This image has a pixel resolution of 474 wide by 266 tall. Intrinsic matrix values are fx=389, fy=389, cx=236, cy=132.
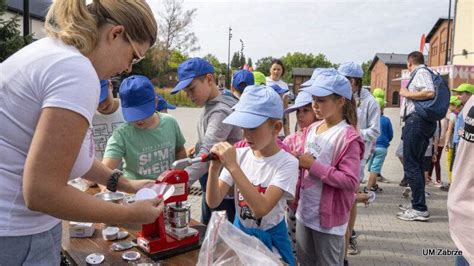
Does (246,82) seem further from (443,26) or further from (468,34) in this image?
(443,26)

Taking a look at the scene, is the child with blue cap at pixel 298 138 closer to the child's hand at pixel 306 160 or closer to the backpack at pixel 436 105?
the child's hand at pixel 306 160


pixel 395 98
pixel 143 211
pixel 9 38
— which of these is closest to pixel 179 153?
pixel 143 211

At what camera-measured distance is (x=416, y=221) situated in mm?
4816

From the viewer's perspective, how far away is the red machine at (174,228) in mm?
1564

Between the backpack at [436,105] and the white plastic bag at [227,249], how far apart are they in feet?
12.9

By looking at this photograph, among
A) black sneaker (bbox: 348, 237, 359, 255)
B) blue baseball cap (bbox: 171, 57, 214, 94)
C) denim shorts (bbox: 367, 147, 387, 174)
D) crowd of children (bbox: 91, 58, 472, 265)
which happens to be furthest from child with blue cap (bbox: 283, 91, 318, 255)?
denim shorts (bbox: 367, 147, 387, 174)

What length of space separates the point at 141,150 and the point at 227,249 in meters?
1.28

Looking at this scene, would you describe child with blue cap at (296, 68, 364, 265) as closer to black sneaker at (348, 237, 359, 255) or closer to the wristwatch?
the wristwatch

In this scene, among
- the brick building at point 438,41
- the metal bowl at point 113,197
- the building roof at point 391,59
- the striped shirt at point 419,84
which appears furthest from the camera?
the building roof at point 391,59

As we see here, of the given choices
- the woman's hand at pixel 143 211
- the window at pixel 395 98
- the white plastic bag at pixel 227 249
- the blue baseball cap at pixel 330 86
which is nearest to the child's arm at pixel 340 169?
the blue baseball cap at pixel 330 86

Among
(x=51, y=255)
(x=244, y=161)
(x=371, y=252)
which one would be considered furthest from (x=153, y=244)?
(x=371, y=252)

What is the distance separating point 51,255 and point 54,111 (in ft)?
1.66

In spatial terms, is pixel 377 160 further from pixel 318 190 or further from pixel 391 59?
pixel 391 59

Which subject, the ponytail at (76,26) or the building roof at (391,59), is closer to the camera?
the ponytail at (76,26)
